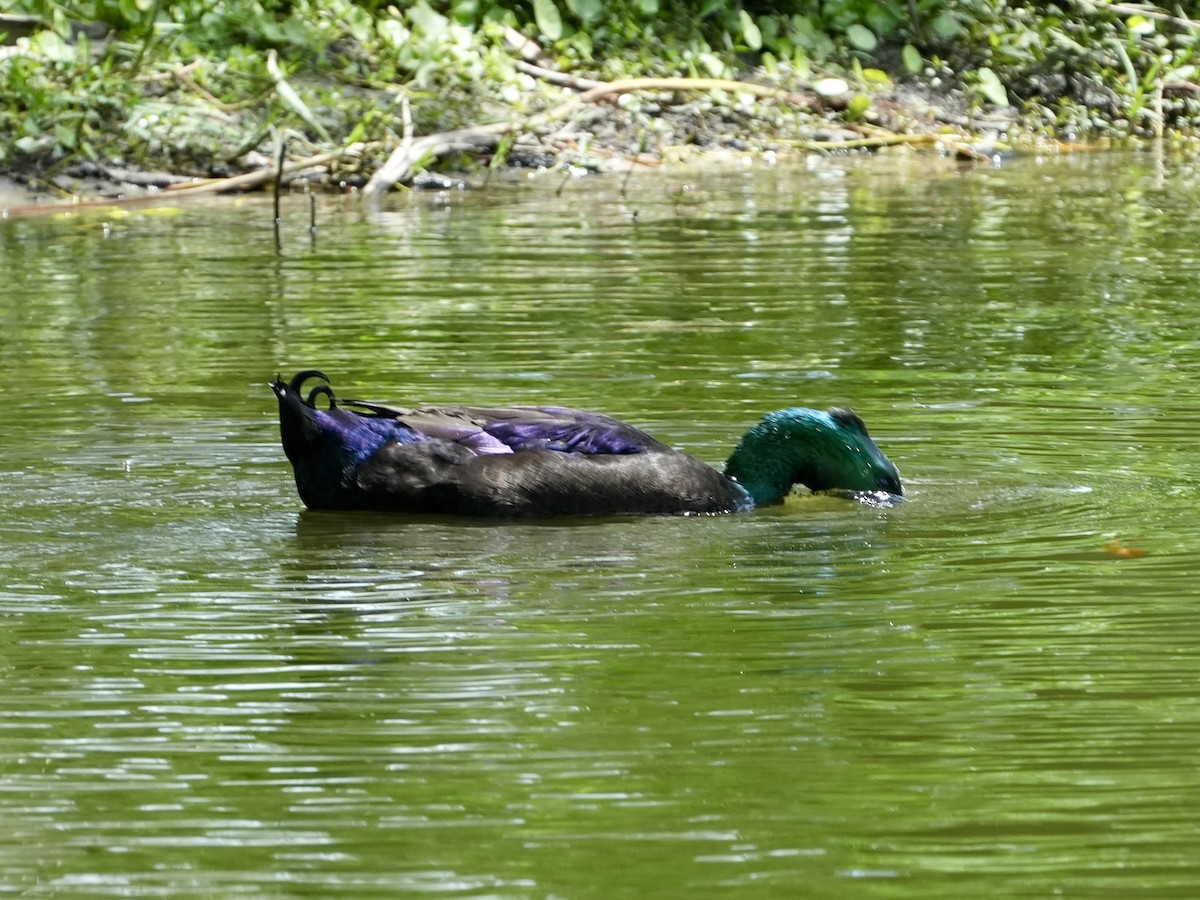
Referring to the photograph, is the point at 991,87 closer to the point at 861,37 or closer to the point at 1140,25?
the point at 861,37

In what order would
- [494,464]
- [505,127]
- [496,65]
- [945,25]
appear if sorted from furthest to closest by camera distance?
[945,25], [496,65], [505,127], [494,464]

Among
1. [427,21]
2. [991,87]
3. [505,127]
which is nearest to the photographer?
[505,127]

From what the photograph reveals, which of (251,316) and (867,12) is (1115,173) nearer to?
(867,12)

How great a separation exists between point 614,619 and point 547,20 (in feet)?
46.7

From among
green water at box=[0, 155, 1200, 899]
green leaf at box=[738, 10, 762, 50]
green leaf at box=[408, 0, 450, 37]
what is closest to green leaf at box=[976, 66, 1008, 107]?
green leaf at box=[738, 10, 762, 50]

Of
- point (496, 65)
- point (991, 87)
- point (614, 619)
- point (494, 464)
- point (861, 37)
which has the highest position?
point (861, 37)

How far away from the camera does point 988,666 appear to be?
178 inches

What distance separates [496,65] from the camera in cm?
1753

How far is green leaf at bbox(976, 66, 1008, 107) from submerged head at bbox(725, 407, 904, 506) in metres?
13.8

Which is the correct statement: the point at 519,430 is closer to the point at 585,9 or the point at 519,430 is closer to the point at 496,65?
the point at 496,65

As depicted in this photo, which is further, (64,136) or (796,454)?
(64,136)

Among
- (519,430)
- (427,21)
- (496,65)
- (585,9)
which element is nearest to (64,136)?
(427,21)

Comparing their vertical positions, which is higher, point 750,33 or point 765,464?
point 750,33

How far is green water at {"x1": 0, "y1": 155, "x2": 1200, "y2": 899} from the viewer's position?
3.50 meters
